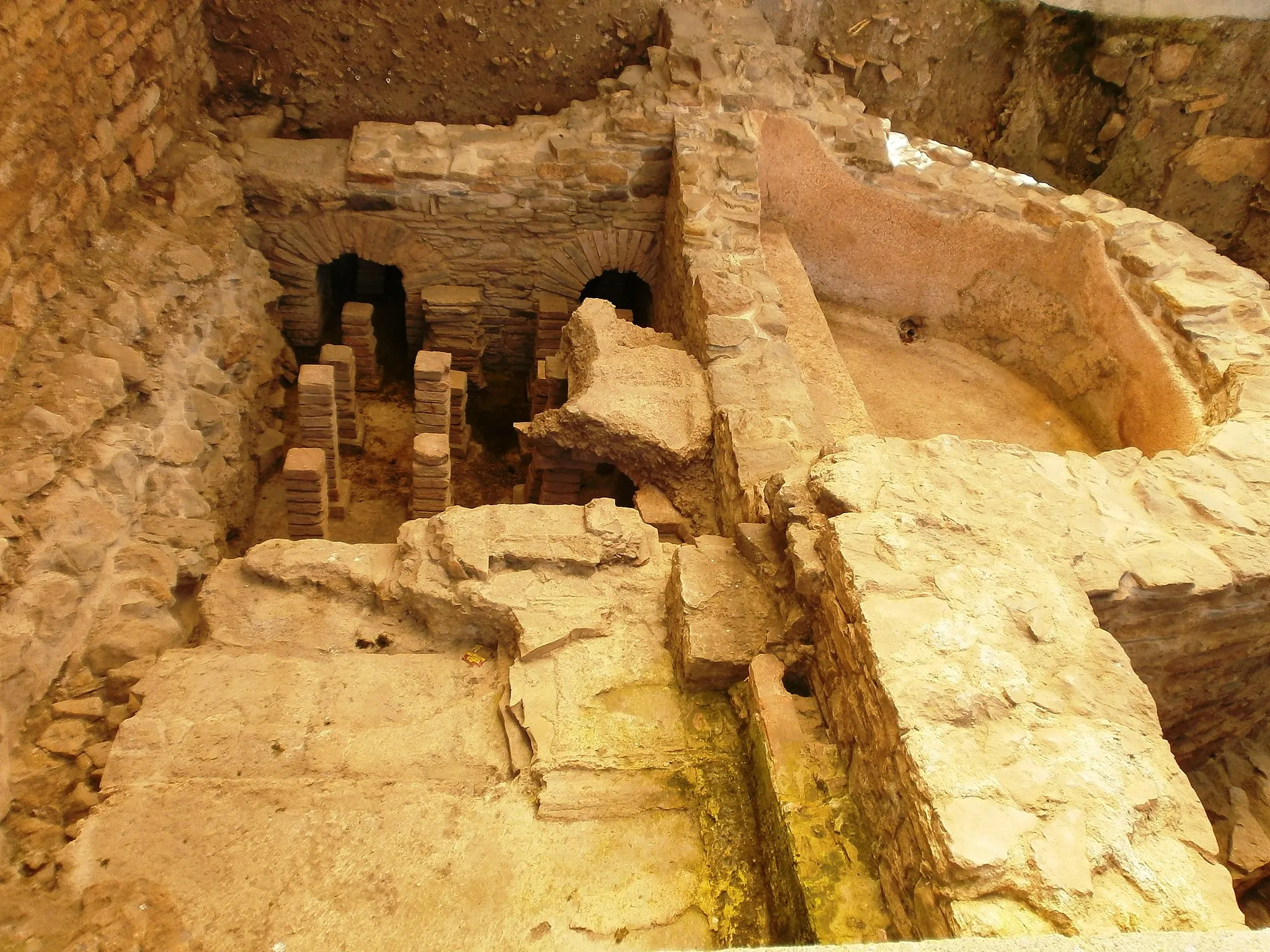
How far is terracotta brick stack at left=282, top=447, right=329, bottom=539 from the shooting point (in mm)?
3773

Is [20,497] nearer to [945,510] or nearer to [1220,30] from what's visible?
[945,510]

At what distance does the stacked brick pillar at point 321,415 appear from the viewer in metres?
4.15

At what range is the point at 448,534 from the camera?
3111mm

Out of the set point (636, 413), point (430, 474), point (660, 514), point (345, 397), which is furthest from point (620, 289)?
point (660, 514)

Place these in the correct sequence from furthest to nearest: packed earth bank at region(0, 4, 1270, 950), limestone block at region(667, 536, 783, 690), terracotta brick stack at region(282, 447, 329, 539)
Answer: terracotta brick stack at region(282, 447, 329, 539), limestone block at region(667, 536, 783, 690), packed earth bank at region(0, 4, 1270, 950)

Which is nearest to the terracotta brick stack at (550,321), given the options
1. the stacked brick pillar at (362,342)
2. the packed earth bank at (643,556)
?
the packed earth bank at (643,556)

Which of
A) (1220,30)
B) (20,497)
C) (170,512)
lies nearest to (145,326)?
(170,512)

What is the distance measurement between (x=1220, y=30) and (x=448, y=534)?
6.91 metres

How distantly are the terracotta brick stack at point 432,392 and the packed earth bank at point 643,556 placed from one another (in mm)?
24

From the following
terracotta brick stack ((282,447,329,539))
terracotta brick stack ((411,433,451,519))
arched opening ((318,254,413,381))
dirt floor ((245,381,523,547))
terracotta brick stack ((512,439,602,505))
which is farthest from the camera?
arched opening ((318,254,413,381))

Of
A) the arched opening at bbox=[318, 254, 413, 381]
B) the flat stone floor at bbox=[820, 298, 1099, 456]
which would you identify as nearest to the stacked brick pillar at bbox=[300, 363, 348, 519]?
the arched opening at bbox=[318, 254, 413, 381]

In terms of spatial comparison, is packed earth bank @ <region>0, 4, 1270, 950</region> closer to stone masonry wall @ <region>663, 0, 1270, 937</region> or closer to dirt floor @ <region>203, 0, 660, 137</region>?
stone masonry wall @ <region>663, 0, 1270, 937</region>

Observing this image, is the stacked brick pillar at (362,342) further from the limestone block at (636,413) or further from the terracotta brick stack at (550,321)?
the limestone block at (636,413)

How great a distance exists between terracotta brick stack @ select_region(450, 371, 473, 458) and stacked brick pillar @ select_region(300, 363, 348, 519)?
28.4 inches
